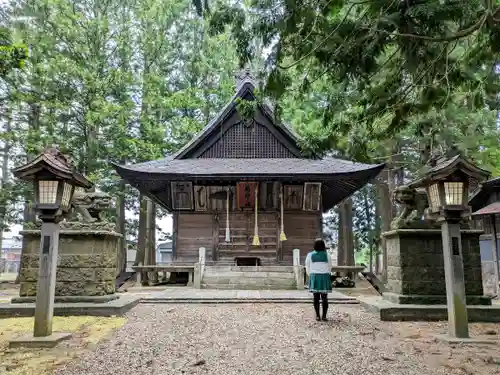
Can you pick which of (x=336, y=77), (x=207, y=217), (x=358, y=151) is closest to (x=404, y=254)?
(x=358, y=151)

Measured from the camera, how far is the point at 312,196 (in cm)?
1561

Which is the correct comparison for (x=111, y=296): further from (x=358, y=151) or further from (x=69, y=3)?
(x=69, y=3)

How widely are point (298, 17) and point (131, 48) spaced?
16302 millimetres

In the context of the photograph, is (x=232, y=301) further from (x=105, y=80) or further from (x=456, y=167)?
(x=105, y=80)

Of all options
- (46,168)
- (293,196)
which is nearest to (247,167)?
(293,196)

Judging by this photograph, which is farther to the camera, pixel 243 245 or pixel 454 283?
pixel 243 245

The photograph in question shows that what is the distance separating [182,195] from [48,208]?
9.79 meters

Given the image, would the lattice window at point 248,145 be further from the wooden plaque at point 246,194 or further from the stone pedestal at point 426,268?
the stone pedestal at point 426,268

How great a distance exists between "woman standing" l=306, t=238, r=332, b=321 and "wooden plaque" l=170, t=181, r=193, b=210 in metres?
8.93

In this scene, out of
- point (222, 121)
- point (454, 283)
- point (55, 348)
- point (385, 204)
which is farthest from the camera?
point (385, 204)

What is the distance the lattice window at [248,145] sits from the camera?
16891mm

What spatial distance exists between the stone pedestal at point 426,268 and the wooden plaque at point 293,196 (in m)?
8.13

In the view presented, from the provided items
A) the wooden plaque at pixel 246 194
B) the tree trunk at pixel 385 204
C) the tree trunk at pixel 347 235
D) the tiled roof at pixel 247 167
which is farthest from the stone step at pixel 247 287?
the tree trunk at pixel 347 235

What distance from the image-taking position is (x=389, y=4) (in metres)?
4.38
